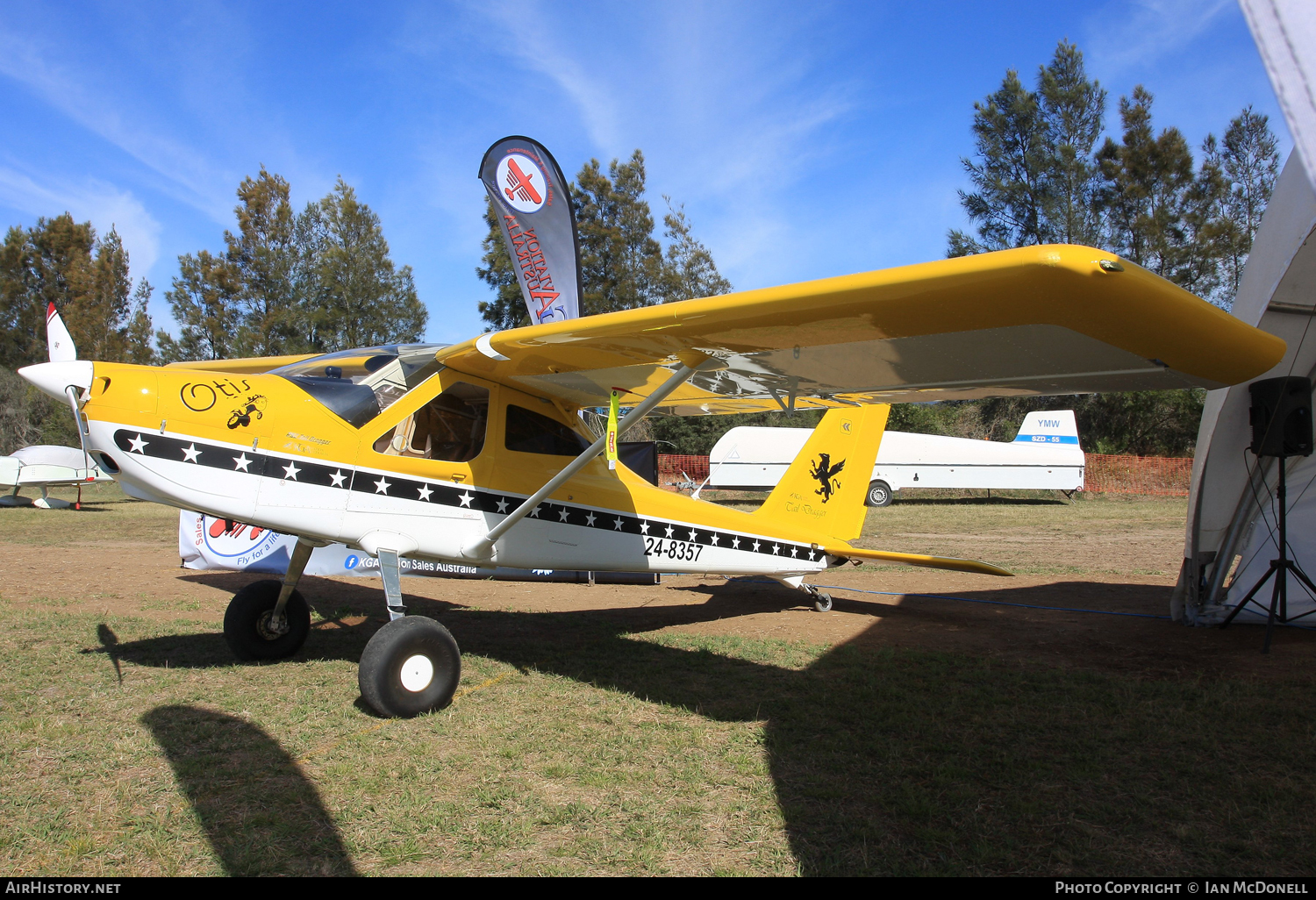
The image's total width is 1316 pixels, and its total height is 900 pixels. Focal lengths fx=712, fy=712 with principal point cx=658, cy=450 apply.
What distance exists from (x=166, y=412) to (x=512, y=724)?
2.81m

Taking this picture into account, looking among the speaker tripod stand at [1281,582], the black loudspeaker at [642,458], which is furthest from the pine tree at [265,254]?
the speaker tripod stand at [1281,582]

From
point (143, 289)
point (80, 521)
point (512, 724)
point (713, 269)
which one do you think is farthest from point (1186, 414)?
point (143, 289)

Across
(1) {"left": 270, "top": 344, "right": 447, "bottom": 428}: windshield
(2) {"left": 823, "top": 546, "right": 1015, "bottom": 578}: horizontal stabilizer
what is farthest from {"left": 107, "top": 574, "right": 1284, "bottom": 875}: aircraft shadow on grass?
(1) {"left": 270, "top": 344, "right": 447, "bottom": 428}: windshield

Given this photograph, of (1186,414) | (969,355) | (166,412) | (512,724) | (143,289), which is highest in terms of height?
(143,289)

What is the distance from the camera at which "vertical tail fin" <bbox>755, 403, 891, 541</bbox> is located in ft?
25.7

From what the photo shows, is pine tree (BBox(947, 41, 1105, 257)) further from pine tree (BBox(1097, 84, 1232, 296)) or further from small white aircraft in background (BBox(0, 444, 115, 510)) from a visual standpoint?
small white aircraft in background (BBox(0, 444, 115, 510))

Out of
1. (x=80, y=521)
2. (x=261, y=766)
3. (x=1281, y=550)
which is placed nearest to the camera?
(x=261, y=766)

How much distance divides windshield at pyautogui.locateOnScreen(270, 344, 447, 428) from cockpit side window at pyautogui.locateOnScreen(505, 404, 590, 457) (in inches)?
29.1

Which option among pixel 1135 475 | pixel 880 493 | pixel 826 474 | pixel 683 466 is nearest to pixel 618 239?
pixel 683 466

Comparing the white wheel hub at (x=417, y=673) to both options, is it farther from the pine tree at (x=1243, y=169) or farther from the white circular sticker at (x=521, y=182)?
the pine tree at (x=1243, y=169)

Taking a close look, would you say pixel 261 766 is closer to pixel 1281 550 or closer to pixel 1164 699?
pixel 1164 699

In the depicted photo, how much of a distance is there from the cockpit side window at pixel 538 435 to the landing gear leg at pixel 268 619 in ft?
5.70

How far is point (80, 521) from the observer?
17.0 m

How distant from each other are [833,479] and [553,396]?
3583mm
